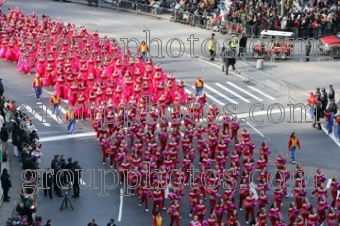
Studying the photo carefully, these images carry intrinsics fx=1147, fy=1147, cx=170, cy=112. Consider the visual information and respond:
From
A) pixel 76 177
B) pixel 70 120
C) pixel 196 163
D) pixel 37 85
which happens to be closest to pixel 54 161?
pixel 76 177

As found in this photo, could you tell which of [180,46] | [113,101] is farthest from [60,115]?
[180,46]

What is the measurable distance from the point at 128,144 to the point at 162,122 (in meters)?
1.81

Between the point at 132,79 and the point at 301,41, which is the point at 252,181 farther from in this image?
the point at 301,41

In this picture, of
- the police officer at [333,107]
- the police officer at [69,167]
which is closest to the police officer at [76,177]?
the police officer at [69,167]

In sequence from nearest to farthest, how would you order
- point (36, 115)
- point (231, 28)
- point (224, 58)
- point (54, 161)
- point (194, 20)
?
point (54, 161) → point (36, 115) → point (224, 58) → point (231, 28) → point (194, 20)

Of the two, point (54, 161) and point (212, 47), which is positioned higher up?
point (212, 47)

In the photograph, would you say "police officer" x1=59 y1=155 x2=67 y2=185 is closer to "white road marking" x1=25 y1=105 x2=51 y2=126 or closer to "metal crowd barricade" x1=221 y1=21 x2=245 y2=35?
"white road marking" x1=25 y1=105 x2=51 y2=126

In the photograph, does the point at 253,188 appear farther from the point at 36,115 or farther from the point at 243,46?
the point at 243,46

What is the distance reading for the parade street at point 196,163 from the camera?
4259 centimetres

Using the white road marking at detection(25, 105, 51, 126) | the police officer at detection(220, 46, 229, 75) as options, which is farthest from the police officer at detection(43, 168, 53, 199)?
the police officer at detection(220, 46, 229, 75)

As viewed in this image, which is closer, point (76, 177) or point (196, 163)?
point (76, 177)

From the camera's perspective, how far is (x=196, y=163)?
46875 millimetres

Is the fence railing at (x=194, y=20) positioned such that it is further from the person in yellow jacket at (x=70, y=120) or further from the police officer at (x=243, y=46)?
the person in yellow jacket at (x=70, y=120)

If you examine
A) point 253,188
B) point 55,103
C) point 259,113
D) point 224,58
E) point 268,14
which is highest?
point 268,14
